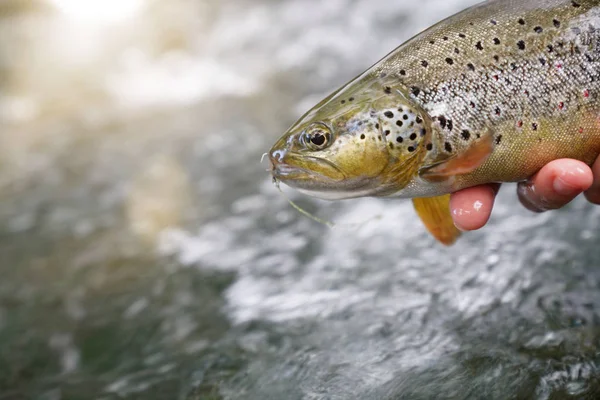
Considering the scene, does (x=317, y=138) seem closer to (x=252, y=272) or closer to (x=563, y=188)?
(x=563, y=188)

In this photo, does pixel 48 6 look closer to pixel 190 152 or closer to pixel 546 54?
pixel 190 152

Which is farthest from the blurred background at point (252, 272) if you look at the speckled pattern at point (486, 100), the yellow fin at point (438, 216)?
the speckled pattern at point (486, 100)

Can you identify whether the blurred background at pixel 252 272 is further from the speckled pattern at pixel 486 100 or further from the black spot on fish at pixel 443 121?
the black spot on fish at pixel 443 121

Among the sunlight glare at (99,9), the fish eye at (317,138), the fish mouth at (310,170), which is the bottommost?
the fish mouth at (310,170)

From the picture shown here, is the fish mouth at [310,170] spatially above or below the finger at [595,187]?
above

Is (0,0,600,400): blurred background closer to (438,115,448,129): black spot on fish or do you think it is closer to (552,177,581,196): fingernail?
(552,177,581,196): fingernail

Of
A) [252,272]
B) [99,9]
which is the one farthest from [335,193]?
[99,9]
